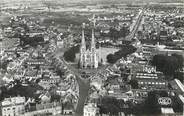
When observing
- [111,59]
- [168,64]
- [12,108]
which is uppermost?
[168,64]

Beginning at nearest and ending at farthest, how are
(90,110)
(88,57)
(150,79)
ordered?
(90,110) < (150,79) < (88,57)

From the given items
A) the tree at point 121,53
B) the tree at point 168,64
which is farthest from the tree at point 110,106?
the tree at point 121,53

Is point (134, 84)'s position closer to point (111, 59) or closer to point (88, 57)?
point (88, 57)

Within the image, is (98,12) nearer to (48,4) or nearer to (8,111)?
(48,4)

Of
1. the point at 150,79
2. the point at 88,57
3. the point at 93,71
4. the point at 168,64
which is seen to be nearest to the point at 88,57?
the point at 88,57

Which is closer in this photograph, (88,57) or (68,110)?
(68,110)

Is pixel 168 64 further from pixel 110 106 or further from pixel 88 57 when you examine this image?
pixel 110 106

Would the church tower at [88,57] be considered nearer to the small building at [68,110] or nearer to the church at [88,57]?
the church at [88,57]

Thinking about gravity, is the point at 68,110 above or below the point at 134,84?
below

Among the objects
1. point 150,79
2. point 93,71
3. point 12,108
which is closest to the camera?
point 12,108
